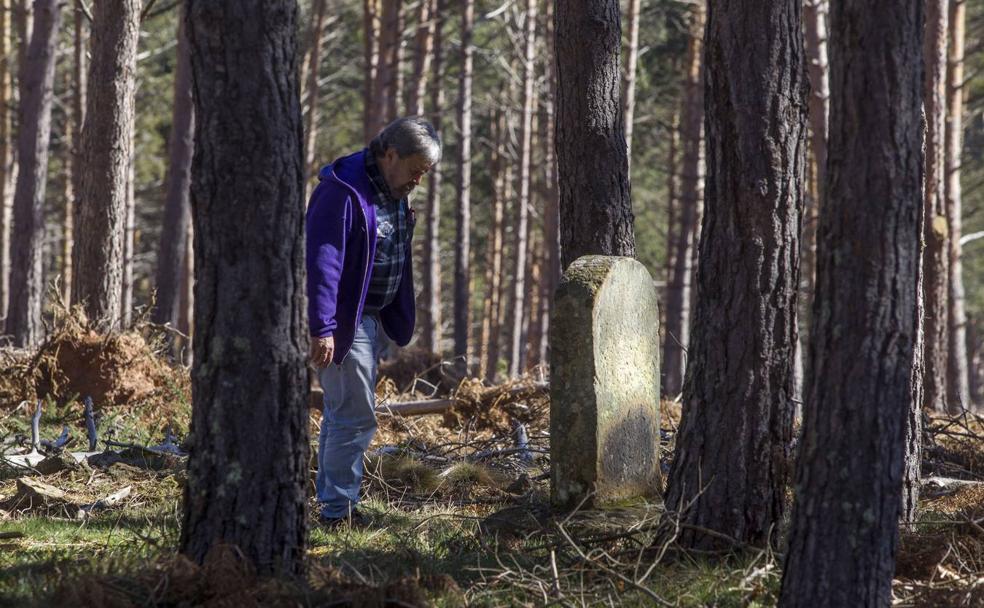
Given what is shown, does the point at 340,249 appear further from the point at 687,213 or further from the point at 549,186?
the point at 549,186

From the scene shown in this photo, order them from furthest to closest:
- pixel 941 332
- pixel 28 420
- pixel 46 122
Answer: pixel 46 122 < pixel 941 332 < pixel 28 420

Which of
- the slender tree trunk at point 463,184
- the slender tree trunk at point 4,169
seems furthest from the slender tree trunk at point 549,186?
the slender tree trunk at point 4,169

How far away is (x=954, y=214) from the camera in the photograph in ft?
49.5

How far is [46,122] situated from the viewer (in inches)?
624

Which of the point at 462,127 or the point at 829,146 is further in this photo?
the point at 462,127

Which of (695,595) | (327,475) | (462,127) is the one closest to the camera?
(695,595)

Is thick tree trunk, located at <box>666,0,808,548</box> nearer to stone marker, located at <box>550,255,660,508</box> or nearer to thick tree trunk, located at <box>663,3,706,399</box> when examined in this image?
stone marker, located at <box>550,255,660,508</box>

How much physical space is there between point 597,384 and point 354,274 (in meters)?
1.35

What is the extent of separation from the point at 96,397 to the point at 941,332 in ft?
28.3

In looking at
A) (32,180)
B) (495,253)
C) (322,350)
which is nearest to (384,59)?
(32,180)

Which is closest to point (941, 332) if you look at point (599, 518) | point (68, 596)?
point (599, 518)

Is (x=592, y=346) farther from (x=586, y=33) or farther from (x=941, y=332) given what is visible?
(x=941, y=332)

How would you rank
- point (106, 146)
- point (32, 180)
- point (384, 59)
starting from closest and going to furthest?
point (106, 146) → point (32, 180) → point (384, 59)

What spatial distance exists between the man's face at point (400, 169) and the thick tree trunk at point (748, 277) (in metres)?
1.55
